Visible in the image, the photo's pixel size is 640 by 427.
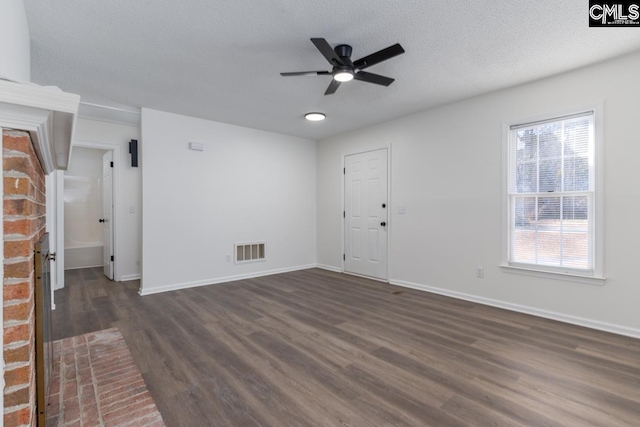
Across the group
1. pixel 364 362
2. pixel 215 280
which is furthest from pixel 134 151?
pixel 364 362

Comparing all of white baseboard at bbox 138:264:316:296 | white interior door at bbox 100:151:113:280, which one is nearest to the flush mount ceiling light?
white baseboard at bbox 138:264:316:296

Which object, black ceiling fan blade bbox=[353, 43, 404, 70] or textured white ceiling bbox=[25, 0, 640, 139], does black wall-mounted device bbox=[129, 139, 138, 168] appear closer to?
textured white ceiling bbox=[25, 0, 640, 139]

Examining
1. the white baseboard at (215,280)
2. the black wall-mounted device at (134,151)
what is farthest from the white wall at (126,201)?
the white baseboard at (215,280)

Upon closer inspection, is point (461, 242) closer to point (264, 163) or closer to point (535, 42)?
point (535, 42)

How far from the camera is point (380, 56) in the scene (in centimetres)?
248

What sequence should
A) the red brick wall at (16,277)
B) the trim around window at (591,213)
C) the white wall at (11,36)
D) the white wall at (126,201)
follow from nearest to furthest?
the red brick wall at (16,277) < the white wall at (11,36) < the trim around window at (591,213) < the white wall at (126,201)

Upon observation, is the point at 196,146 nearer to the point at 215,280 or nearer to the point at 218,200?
the point at 218,200

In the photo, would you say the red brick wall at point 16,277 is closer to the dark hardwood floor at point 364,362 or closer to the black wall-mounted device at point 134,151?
the dark hardwood floor at point 364,362

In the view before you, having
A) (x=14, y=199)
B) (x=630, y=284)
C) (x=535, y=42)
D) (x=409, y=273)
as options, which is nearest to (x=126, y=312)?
(x=14, y=199)

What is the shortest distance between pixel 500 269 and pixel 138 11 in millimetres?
4317

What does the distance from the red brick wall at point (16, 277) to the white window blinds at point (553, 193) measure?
162 inches

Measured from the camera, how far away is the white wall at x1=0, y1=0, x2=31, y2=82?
143cm

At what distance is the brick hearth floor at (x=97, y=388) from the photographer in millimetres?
1728

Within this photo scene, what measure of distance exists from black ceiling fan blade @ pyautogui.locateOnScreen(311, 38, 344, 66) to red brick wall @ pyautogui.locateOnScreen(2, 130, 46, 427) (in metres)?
1.88
